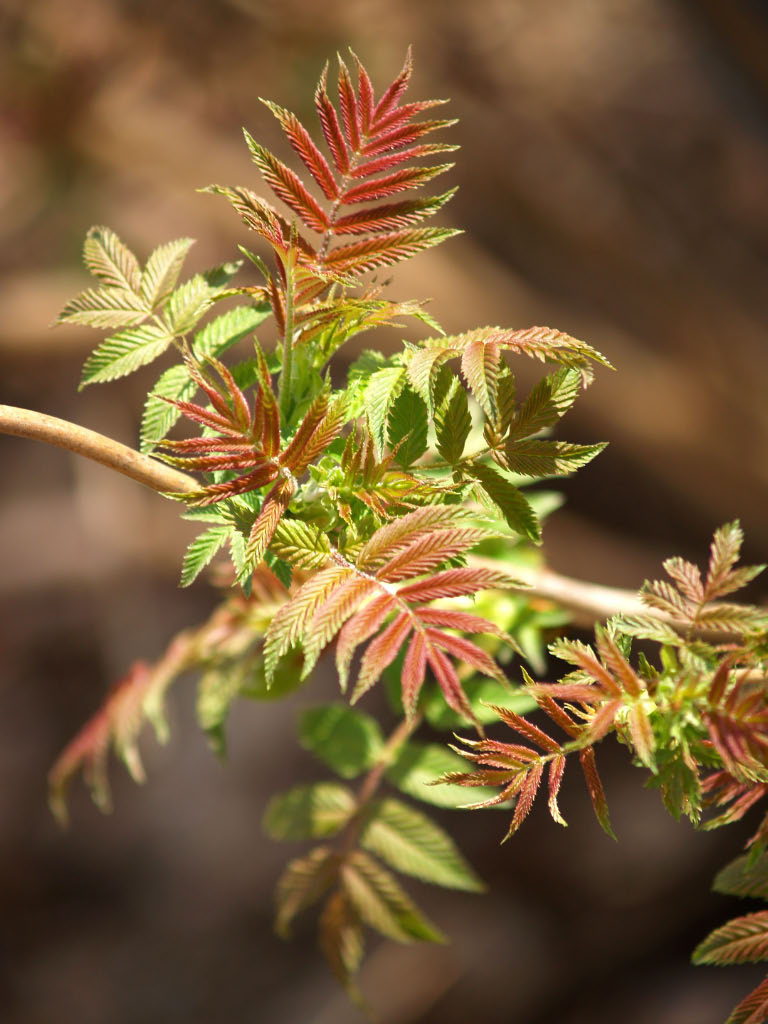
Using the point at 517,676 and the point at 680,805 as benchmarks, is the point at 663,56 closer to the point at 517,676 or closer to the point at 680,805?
the point at 517,676

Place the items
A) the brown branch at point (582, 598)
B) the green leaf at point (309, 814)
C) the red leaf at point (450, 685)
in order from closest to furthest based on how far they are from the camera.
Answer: the red leaf at point (450, 685), the brown branch at point (582, 598), the green leaf at point (309, 814)

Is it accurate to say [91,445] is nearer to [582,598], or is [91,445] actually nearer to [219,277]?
[219,277]

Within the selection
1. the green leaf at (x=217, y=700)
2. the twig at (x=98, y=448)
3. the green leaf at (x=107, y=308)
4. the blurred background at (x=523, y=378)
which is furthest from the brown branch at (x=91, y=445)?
the blurred background at (x=523, y=378)

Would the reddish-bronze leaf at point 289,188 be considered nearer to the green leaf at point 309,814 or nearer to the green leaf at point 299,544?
the green leaf at point 299,544

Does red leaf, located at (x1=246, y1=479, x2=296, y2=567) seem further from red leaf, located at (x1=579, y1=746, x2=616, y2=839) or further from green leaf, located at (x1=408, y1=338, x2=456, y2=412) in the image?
red leaf, located at (x1=579, y1=746, x2=616, y2=839)

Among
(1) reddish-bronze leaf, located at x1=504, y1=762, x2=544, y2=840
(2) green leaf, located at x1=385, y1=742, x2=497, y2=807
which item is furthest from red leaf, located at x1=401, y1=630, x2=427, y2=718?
(2) green leaf, located at x1=385, y1=742, x2=497, y2=807

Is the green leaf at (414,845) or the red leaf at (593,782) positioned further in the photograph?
the green leaf at (414,845)

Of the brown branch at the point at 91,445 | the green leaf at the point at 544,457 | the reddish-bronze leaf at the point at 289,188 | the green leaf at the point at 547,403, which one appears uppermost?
the reddish-bronze leaf at the point at 289,188
